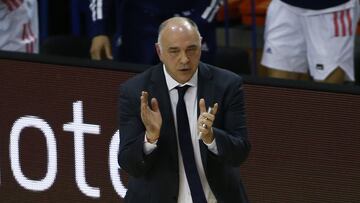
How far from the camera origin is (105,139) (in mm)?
6684

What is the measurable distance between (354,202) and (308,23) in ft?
5.71

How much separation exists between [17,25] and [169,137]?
317cm

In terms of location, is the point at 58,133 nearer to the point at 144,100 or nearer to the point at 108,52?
the point at 108,52

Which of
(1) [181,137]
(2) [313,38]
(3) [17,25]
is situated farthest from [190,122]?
(3) [17,25]

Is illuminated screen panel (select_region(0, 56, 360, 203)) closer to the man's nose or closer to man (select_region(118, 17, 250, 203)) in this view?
man (select_region(118, 17, 250, 203))

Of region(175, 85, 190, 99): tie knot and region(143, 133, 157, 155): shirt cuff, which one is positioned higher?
region(175, 85, 190, 99): tie knot

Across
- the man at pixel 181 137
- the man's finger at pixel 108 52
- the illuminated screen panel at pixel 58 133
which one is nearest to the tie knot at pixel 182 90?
the man at pixel 181 137

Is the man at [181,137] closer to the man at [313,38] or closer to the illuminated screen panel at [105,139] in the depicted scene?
the illuminated screen panel at [105,139]

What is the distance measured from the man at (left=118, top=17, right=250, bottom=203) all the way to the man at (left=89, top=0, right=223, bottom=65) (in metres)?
2.34

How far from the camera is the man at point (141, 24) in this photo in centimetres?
732

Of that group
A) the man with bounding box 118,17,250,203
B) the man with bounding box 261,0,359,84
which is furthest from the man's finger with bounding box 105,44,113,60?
the man with bounding box 118,17,250,203

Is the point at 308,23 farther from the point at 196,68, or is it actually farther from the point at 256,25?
the point at 196,68

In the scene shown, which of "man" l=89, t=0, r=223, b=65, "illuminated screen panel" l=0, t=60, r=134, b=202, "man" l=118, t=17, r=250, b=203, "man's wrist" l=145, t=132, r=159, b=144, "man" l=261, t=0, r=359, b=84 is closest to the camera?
"man's wrist" l=145, t=132, r=159, b=144

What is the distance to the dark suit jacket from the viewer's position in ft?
16.0
